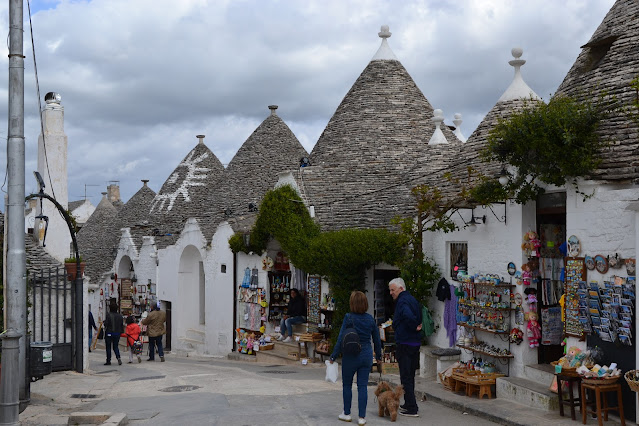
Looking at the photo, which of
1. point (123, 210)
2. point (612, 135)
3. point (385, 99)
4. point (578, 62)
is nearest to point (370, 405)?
point (612, 135)

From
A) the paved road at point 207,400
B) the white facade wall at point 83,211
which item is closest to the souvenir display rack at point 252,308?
the paved road at point 207,400

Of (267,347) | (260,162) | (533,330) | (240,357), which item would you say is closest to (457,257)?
(533,330)

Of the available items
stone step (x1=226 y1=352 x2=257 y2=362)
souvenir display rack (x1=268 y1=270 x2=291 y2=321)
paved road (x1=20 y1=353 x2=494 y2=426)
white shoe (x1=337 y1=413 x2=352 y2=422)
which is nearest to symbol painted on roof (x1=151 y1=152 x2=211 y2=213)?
stone step (x1=226 y1=352 x2=257 y2=362)

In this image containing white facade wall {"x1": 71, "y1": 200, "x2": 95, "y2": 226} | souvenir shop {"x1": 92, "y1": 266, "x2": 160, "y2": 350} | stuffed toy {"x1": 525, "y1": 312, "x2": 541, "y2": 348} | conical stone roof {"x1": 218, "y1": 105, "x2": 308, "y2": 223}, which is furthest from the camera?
white facade wall {"x1": 71, "y1": 200, "x2": 95, "y2": 226}

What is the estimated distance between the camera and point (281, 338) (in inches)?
756

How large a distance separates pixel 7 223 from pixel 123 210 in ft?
93.8

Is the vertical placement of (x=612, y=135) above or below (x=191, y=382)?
above

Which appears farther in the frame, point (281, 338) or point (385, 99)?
point (385, 99)

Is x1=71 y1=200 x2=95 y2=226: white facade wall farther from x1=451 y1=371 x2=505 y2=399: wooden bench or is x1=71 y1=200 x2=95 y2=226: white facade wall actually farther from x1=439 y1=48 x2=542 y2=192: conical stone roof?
x1=451 y1=371 x2=505 y2=399: wooden bench

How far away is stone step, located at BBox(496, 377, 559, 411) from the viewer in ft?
30.9

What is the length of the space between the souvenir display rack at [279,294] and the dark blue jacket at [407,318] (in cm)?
1103

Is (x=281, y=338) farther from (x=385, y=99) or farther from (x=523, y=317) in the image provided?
(x=523, y=317)

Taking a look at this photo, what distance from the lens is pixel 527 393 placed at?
9859 mm

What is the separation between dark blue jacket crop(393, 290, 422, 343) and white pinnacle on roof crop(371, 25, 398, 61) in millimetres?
14715
